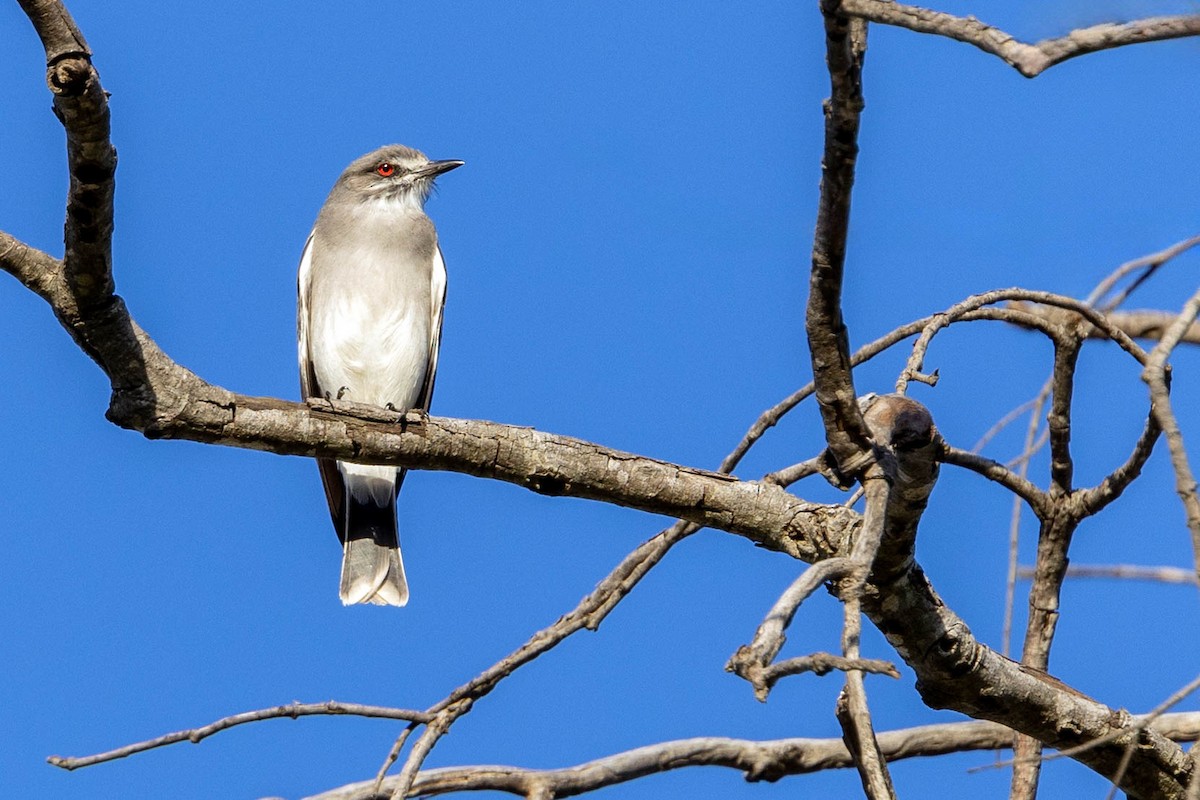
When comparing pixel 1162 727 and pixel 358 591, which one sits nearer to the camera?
pixel 1162 727

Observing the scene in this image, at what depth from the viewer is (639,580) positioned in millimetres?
4328

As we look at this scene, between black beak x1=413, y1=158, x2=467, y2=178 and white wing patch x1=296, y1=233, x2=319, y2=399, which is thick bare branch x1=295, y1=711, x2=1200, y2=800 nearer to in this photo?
white wing patch x1=296, y1=233, x2=319, y2=399

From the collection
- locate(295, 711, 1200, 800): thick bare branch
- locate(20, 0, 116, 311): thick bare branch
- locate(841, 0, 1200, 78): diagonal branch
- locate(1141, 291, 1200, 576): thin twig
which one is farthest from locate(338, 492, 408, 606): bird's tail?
locate(1141, 291, 1200, 576): thin twig

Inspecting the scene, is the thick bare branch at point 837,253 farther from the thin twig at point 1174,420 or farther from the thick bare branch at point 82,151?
the thick bare branch at point 82,151

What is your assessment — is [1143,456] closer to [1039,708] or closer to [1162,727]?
[1039,708]

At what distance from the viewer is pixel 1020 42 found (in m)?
2.46

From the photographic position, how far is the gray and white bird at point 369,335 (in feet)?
27.4

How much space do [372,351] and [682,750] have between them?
3821 millimetres

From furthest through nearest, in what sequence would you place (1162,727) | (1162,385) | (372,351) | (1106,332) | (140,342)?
(372,351), (1162,727), (1106,332), (140,342), (1162,385)

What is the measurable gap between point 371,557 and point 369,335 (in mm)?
1409

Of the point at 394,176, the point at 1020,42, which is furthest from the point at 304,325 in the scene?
the point at 1020,42

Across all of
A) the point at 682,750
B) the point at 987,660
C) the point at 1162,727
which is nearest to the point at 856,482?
the point at 987,660

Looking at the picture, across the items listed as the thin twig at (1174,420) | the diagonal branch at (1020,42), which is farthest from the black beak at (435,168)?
the thin twig at (1174,420)

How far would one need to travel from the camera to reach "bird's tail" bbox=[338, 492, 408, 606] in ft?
27.8
